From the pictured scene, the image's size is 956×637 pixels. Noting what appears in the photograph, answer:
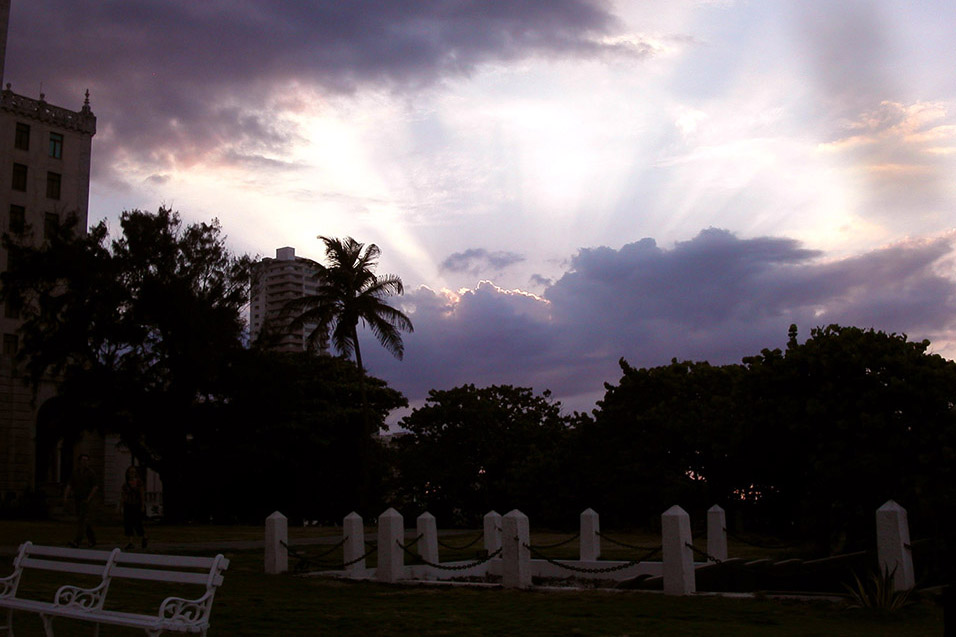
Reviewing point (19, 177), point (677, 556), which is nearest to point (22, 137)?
point (19, 177)

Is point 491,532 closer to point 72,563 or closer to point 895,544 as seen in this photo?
point 895,544

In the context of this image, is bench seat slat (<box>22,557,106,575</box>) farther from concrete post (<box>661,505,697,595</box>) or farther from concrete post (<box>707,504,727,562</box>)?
concrete post (<box>707,504,727,562</box>)

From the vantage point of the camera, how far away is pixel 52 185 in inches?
2366

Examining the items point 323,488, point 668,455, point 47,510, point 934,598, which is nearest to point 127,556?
point 934,598

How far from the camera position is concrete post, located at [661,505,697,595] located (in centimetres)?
1355

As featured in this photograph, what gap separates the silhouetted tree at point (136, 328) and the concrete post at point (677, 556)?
26424mm

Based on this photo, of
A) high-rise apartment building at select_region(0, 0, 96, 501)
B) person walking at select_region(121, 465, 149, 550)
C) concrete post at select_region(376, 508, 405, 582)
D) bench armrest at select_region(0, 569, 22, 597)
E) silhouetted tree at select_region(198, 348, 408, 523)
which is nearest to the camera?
bench armrest at select_region(0, 569, 22, 597)

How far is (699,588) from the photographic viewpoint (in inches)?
649

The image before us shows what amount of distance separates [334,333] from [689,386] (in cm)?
1445

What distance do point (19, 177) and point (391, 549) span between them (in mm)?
51445

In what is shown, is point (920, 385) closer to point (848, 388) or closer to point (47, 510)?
point (848, 388)

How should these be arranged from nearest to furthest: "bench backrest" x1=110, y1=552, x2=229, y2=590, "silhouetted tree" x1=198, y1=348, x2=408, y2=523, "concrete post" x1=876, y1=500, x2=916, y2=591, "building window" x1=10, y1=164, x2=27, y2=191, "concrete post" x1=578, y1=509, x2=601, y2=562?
"bench backrest" x1=110, y1=552, x2=229, y2=590 < "concrete post" x1=876, y1=500, x2=916, y2=591 < "concrete post" x1=578, y1=509, x2=601, y2=562 < "silhouetted tree" x1=198, y1=348, x2=408, y2=523 < "building window" x1=10, y1=164, x2=27, y2=191

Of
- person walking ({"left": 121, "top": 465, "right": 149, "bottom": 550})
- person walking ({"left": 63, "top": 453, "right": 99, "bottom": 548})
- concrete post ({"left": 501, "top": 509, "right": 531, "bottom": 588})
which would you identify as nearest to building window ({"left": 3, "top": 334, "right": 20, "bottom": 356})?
person walking ({"left": 121, "top": 465, "right": 149, "bottom": 550})

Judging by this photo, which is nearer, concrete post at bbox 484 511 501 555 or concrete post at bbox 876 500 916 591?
concrete post at bbox 876 500 916 591
